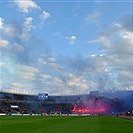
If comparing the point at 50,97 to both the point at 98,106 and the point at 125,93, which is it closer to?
the point at 98,106

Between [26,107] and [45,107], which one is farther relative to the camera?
[45,107]

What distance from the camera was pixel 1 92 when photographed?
149625 millimetres

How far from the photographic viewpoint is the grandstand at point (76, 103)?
518ft

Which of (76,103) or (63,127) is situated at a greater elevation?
(76,103)

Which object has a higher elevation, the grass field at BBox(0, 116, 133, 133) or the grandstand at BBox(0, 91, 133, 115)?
the grandstand at BBox(0, 91, 133, 115)

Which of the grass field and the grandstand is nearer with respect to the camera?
the grass field

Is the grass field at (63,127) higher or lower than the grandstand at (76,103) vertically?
lower

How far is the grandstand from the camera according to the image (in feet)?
518

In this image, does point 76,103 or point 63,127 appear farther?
point 76,103

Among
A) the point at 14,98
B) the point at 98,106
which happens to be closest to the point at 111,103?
the point at 98,106

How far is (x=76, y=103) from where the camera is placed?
178000 mm

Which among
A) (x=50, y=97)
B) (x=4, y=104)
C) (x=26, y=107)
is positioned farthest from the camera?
(x=50, y=97)

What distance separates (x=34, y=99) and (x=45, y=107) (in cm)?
935

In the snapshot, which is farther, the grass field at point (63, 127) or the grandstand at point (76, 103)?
the grandstand at point (76, 103)
